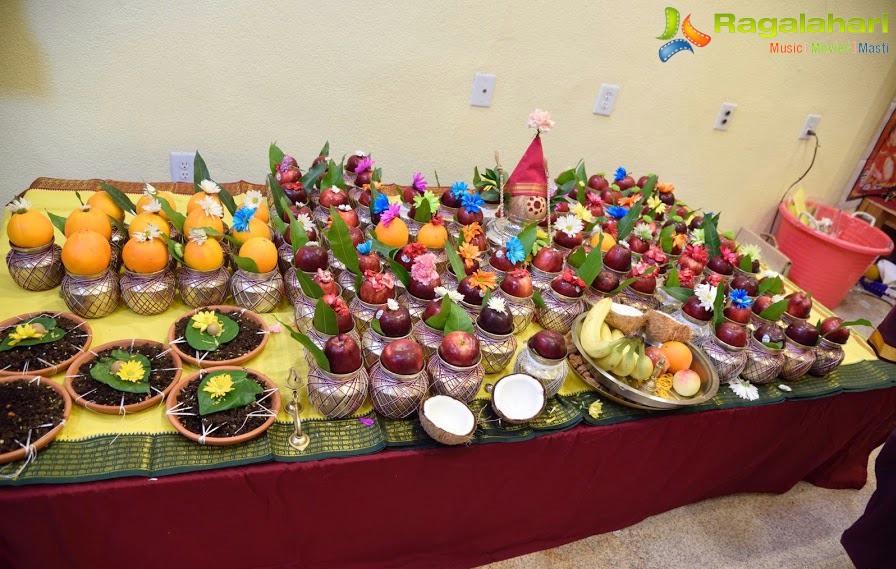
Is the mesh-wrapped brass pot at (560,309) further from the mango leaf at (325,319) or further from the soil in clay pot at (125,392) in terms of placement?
the soil in clay pot at (125,392)

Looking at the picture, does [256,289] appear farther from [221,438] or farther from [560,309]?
[560,309]

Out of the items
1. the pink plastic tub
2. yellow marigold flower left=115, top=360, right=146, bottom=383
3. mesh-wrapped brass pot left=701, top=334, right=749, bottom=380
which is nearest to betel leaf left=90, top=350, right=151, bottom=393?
yellow marigold flower left=115, top=360, right=146, bottom=383

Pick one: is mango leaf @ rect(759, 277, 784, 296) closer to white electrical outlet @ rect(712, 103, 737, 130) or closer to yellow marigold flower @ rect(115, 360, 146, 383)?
white electrical outlet @ rect(712, 103, 737, 130)

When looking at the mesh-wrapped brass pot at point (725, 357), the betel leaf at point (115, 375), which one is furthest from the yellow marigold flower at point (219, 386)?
the mesh-wrapped brass pot at point (725, 357)

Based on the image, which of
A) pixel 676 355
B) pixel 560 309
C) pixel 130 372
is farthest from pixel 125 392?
pixel 676 355

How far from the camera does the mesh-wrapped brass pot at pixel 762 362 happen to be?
1294 mm

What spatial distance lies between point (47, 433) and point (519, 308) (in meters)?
0.91

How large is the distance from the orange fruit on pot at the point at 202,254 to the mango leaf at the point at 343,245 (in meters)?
0.24

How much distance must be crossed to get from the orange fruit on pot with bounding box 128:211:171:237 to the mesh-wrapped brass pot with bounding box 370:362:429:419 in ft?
1.87

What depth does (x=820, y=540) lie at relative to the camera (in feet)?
5.44

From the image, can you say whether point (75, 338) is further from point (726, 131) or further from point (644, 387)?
point (726, 131)

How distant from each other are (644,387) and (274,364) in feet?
2.70

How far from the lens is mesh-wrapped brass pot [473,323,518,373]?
1.07 meters

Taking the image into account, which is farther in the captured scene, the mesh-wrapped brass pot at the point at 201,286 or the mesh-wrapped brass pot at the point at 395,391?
the mesh-wrapped brass pot at the point at 201,286
